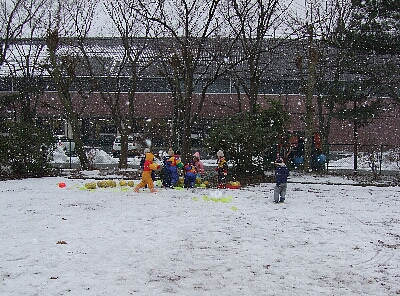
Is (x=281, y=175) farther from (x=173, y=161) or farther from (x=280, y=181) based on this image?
(x=173, y=161)

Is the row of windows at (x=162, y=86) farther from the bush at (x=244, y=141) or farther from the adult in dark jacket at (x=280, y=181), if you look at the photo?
the adult in dark jacket at (x=280, y=181)

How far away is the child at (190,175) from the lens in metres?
15.0

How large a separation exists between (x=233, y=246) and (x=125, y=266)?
2.09m

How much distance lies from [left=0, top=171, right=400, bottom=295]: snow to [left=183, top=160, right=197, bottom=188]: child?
135 cm

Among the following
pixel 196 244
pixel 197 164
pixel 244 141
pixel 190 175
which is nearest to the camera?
pixel 196 244

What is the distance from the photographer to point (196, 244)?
800cm

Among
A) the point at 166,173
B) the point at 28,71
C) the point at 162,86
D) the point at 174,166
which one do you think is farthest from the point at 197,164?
the point at 162,86

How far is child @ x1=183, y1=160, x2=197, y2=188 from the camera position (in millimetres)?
15040

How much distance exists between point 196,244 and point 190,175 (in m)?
7.14

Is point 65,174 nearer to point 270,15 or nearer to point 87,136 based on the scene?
point 270,15

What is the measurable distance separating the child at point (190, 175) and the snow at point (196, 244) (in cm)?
135

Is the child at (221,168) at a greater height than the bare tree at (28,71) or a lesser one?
lesser

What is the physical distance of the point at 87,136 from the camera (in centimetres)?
3666

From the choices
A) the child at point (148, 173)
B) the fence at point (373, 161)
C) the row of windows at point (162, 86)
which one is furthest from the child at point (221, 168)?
the row of windows at point (162, 86)
